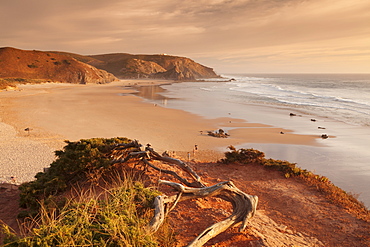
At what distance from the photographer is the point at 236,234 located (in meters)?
5.02

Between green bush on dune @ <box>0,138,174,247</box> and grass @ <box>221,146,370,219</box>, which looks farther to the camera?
grass @ <box>221,146,370,219</box>

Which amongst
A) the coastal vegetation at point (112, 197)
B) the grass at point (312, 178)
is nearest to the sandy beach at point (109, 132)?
the grass at point (312, 178)

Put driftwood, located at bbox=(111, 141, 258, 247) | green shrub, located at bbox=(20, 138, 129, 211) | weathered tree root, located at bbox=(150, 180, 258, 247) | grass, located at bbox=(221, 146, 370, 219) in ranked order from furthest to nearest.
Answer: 1. grass, located at bbox=(221, 146, 370, 219)
2. green shrub, located at bbox=(20, 138, 129, 211)
3. weathered tree root, located at bbox=(150, 180, 258, 247)
4. driftwood, located at bbox=(111, 141, 258, 247)

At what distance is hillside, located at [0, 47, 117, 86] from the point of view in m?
72.9

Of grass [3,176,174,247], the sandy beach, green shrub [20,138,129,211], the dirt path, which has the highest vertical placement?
grass [3,176,174,247]

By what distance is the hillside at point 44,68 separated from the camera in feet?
239

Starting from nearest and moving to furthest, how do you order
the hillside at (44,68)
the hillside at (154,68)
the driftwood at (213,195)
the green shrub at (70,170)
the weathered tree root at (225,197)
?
the driftwood at (213,195) → the weathered tree root at (225,197) → the green shrub at (70,170) → the hillside at (44,68) → the hillside at (154,68)

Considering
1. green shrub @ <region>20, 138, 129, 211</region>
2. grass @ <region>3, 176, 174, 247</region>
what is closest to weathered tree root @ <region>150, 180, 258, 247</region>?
grass @ <region>3, 176, 174, 247</region>

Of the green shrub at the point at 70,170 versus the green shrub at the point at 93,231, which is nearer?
the green shrub at the point at 93,231

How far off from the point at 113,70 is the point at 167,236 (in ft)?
477

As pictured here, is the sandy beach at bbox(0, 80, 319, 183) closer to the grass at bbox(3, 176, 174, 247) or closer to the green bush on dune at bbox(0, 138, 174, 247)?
the green bush on dune at bbox(0, 138, 174, 247)

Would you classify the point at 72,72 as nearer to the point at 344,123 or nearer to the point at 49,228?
the point at 344,123

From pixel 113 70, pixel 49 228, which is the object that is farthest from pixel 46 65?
pixel 49 228

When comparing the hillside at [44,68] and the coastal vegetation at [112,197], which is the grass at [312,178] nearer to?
the coastal vegetation at [112,197]
